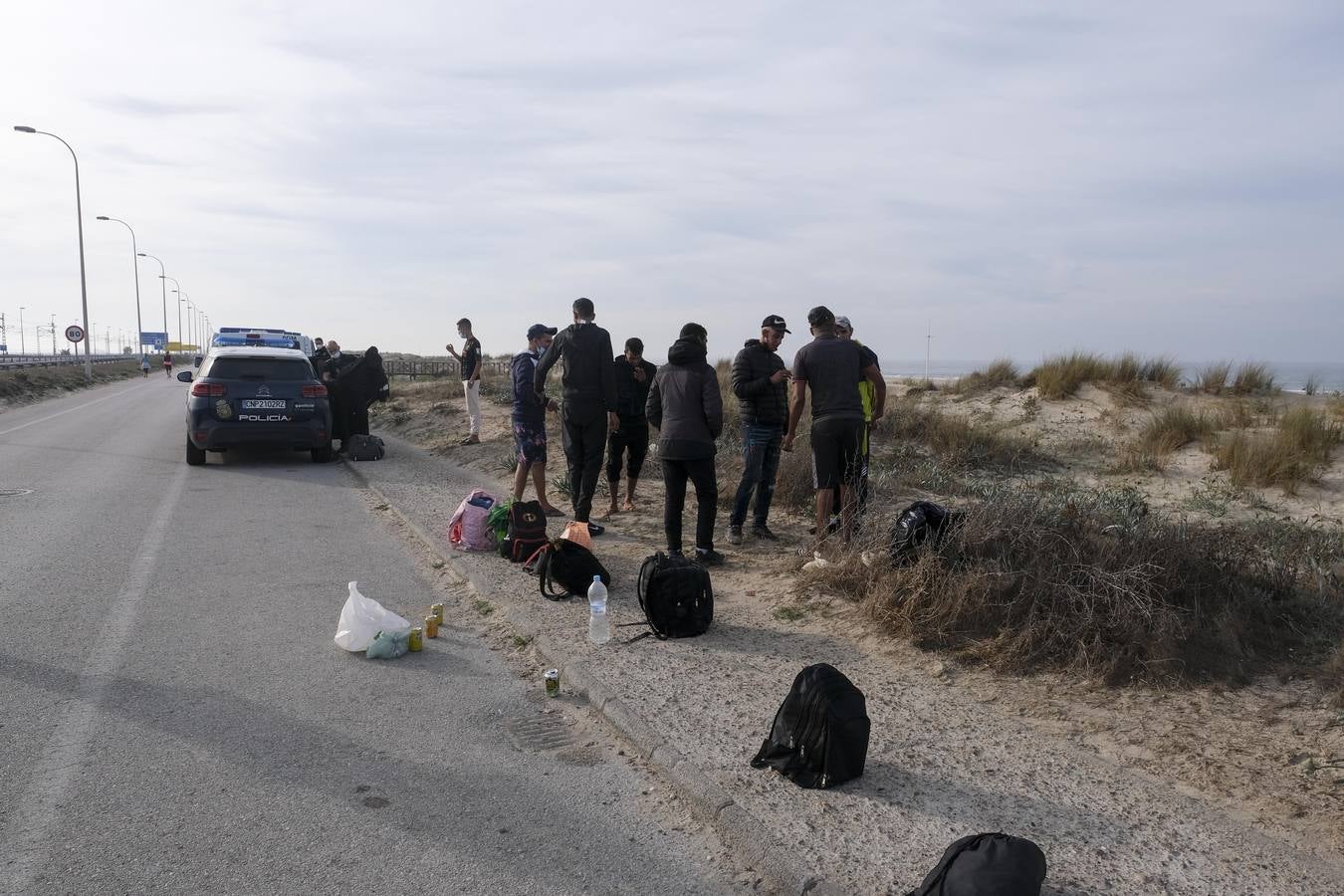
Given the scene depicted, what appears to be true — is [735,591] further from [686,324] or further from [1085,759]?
[1085,759]

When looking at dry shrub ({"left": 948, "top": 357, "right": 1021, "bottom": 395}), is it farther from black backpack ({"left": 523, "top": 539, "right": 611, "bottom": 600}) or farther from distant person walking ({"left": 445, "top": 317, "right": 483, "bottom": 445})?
black backpack ({"left": 523, "top": 539, "right": 611, "bottom": 600})

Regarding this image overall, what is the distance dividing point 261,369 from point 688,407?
829cm

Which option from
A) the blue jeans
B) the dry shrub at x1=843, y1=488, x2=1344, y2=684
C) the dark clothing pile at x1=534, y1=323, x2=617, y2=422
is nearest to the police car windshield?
the dark clothing pile at x1=534, y1=323, x2=617, y2=422

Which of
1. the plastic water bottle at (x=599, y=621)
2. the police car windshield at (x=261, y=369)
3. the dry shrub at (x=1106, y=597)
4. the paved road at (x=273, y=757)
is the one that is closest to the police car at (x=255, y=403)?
the police car windshield at (x=261, y=369)

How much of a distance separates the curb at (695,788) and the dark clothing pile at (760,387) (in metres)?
3.14

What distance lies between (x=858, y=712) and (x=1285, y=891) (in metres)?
1.50

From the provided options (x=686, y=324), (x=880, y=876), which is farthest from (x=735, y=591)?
(x=880, y=876)

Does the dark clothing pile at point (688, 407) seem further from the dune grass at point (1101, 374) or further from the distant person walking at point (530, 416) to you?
the dune grass at point (1101, 374)

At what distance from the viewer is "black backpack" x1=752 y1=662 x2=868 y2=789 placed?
12.1 feet

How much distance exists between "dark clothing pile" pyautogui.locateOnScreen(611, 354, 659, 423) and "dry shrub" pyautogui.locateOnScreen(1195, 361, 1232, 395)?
12.7 m

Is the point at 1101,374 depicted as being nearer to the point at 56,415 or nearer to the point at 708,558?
the point at 708,558

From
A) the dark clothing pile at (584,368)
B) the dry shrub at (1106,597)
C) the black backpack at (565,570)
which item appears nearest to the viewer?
the dry shrub at (1106,597)

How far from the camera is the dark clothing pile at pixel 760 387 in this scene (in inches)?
312

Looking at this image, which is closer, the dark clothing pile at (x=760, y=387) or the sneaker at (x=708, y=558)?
the sneaker at (x=708, y=558)
